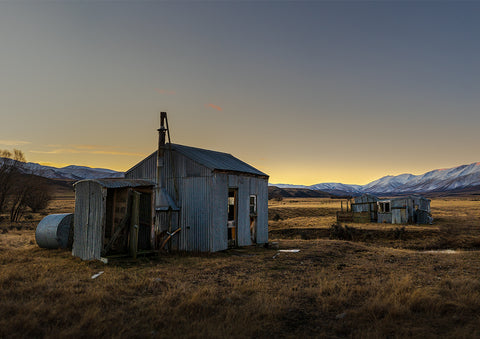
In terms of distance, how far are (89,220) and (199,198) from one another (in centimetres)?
482

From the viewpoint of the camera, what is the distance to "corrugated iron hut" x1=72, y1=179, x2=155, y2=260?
12.5 metres

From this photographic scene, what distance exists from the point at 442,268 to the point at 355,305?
683 cm

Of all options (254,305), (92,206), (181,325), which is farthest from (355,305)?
(92,206)

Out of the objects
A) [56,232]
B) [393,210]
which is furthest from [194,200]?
[393,210]

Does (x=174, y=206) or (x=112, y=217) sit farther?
(x=174, y=206)

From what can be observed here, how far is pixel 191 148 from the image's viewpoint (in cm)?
1791

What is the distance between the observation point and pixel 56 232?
595 inches

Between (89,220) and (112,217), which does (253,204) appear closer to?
(112,217)

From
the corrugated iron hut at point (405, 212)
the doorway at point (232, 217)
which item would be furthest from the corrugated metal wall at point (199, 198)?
the corrugated iron hut at point (405, 212)

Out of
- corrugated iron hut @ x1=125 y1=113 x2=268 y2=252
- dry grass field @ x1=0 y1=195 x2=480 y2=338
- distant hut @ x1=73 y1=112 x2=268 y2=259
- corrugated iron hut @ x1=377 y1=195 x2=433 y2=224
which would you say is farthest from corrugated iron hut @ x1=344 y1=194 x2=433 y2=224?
corrugated iron hut @ x1=125 y1=113 x2=268 y2=252

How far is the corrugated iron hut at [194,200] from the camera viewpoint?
15.0 meters

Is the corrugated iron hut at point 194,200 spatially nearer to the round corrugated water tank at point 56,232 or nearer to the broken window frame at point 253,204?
the broken window frame at point 253,204

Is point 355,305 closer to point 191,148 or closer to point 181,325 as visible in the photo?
point 181,325

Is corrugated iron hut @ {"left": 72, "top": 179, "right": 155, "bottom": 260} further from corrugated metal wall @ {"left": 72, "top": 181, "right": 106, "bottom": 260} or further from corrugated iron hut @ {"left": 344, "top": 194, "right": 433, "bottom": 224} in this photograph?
corrugated iron hut @ {"left": 344, "top": 194, "right": 433, "bottom": 224}
